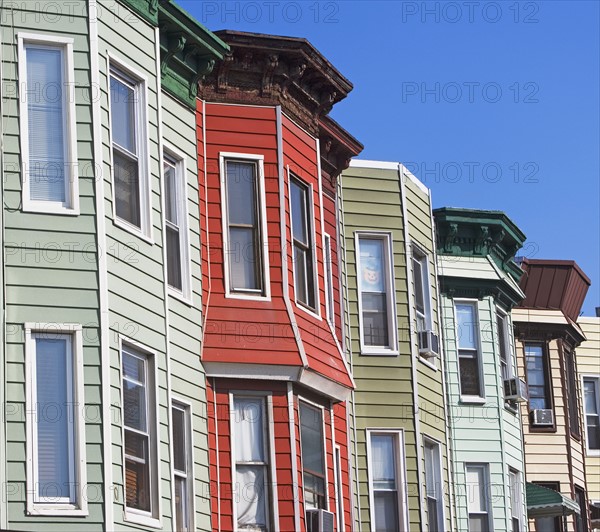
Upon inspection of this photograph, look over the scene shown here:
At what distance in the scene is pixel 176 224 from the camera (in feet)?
72.0

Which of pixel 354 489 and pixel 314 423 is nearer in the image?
pixel 314 423

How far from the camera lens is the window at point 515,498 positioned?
106ft

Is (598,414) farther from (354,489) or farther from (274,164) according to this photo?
(274,164)

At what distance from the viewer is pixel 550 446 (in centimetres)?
3653

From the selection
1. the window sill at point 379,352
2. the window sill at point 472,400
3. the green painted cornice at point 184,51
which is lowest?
the window sill at point 472,400

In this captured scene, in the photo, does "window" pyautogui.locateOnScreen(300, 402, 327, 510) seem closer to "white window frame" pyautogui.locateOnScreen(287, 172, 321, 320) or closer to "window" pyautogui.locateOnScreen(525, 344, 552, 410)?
"white window frame" pyautogui.locateOnScreen(287, 172, 321, 320)

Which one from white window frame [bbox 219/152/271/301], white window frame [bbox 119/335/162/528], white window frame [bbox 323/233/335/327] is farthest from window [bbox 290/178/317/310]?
white window frame [bbox 119/335/162/528]

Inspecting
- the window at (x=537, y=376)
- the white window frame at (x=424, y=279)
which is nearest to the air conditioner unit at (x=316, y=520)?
the white window frame at (x=424, y=279)

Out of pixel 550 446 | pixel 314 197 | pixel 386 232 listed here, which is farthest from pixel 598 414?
pixel 314 197

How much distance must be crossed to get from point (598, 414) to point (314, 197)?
61.9ft

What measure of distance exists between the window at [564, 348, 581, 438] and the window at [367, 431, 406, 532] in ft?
38.5

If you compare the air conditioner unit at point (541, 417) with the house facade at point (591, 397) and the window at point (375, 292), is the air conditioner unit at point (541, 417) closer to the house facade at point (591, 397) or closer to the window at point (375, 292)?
the house facade at point (591, 397)

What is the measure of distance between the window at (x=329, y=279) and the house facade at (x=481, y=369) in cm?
552

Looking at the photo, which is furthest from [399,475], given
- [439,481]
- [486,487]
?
[486,487]
